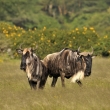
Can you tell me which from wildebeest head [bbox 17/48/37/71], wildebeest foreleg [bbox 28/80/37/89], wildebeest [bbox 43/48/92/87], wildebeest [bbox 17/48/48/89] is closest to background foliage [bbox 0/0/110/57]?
wildebeest [bbox 43/48/92/87]

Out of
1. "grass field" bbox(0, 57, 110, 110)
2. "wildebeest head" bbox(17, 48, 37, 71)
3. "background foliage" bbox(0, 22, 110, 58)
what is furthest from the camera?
"background foliage" bbox(0, 22, 110, 58)

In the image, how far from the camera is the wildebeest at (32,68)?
14930mm

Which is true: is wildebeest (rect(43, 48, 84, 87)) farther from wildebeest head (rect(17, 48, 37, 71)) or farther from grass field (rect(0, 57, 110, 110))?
wildebeest head (rect(17, 48, 37, 71))

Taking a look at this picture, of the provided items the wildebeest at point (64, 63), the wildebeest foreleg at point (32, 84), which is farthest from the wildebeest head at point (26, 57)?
the wildebeest at point (64, 63)

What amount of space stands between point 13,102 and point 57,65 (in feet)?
13.9

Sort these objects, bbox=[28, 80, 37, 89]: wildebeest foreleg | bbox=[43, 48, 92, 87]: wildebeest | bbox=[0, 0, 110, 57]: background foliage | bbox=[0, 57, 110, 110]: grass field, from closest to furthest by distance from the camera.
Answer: bbox=[0, 57, 110, 110]: grass field → bbox=[28, 80, 37, 89]: wildebeest foreleg → bbox=[43, 48, 92, 87]: wildebeest → bbox=[0, 0, 110, 57]: background foliage

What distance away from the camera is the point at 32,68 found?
15.2 m

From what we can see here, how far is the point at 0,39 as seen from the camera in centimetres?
2969

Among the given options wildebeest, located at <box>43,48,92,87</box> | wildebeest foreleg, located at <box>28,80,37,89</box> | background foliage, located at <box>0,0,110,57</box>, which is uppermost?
wildebeest, located at <box>43,48,92,87</box>

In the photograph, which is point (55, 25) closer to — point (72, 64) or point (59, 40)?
point (59, 40)

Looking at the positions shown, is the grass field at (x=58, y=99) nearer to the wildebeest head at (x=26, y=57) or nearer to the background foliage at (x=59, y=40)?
the wildebeest head at (x=26, y=57)

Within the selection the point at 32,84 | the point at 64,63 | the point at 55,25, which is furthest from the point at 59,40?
the point at 55,25

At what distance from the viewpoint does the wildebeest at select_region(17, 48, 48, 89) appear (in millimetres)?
14930

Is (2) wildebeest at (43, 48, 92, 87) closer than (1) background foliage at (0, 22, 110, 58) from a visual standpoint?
Yes
